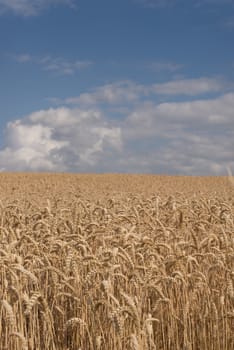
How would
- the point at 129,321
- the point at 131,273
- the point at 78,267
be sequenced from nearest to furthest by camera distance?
the point at 129,321 < the point at 131,273 < the point at 78,267

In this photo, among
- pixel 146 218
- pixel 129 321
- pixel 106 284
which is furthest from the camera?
pixel 146 218

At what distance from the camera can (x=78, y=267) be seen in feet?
17.0

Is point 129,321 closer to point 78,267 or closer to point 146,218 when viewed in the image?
point 78,267

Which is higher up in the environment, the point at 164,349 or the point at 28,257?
the point at 28,257

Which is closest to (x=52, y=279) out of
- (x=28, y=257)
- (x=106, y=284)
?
(x=28, y=257)

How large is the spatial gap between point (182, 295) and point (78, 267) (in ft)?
3.60

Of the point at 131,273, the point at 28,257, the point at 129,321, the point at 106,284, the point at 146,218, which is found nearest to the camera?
the point at 106,284

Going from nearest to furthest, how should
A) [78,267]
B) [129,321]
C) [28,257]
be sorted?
A: [129,321], [78,267], [28,257]

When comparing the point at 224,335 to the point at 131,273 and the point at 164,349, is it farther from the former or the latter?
the point at 131,273

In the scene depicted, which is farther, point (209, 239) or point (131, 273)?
point (209, 239)

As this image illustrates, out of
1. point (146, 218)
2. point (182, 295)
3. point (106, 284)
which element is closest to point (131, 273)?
point (182, 295)

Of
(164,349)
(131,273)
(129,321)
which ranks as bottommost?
(164,349)

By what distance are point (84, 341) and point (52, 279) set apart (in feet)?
2.96

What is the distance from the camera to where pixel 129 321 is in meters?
4.19
